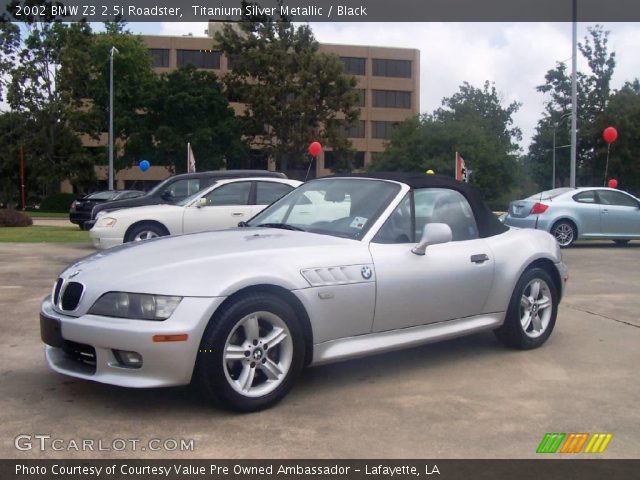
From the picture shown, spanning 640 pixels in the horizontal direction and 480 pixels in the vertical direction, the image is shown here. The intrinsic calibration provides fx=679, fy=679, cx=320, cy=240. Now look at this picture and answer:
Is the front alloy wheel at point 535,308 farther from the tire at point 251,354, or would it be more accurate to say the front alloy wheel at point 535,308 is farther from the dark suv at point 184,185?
the dark suv at point 184,185

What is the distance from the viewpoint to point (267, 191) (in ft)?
38.3

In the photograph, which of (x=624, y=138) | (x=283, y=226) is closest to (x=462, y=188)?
(x=283, y=226)

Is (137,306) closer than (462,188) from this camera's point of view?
Yes

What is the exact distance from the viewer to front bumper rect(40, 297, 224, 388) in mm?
3771

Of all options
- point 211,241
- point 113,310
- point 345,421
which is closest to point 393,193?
point 211,241

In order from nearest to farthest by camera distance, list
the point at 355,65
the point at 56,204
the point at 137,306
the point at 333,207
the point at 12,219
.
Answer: the point at 137,306 → the point at 333,207 → the point at 12,219 → the point at 56,204 → the point at 355,65

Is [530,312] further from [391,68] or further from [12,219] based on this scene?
[391,68]

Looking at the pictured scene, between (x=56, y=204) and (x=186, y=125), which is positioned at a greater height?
(x=186, y=125)

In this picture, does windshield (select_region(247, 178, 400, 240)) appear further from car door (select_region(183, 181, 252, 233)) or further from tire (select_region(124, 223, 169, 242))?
tire (select_region(124, 223, 169, 242))

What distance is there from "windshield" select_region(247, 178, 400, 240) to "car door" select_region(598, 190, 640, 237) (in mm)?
10884

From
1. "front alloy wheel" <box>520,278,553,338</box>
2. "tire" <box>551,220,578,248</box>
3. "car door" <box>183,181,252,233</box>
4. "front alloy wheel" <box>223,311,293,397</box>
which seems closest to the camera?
"front alloy wheel" <box>223,311,293,397</box>

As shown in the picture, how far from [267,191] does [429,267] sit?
710 cm

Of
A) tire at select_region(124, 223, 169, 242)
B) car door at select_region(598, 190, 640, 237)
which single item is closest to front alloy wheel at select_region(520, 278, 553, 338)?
tire at select_region(124, 223, 169, 242)
